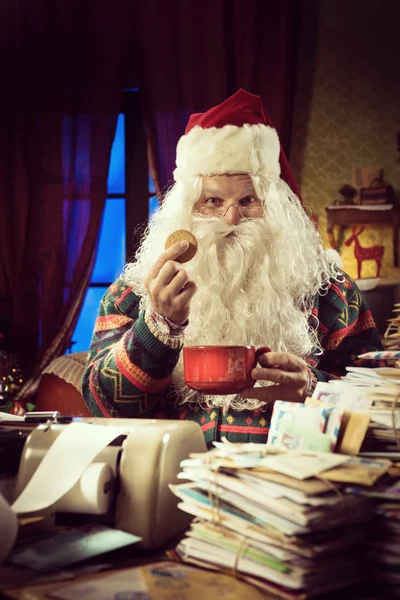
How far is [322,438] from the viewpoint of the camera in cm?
102

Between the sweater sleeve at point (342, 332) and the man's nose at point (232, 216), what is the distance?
1.28 ft

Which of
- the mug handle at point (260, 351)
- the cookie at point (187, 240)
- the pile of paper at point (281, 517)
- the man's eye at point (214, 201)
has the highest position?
the man's eye at point (214, 201)

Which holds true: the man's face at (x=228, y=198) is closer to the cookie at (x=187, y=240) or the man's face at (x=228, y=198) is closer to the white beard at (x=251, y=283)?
the white beard at (x=251, y=283)

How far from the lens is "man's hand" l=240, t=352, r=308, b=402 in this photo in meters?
1.48

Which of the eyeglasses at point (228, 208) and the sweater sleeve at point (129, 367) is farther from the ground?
the eyeglasses at point (228, 208)

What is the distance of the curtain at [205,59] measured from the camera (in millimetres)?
5438

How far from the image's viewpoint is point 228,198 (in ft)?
7.22

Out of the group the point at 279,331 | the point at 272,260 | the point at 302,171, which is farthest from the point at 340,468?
the point at 302,171

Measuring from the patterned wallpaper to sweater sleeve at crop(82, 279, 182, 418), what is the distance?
3.76 m

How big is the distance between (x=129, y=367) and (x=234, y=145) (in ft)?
3.03

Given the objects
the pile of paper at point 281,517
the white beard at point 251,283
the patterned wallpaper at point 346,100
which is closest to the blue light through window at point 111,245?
the patterned wallpaper at point 346,100

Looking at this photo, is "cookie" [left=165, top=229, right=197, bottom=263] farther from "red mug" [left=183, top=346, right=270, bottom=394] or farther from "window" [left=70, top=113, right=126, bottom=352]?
"window" [left=70, top=113, right=126, bottom=352]

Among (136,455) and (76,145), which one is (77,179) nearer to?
(76,145)

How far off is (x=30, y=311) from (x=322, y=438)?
4778mm
